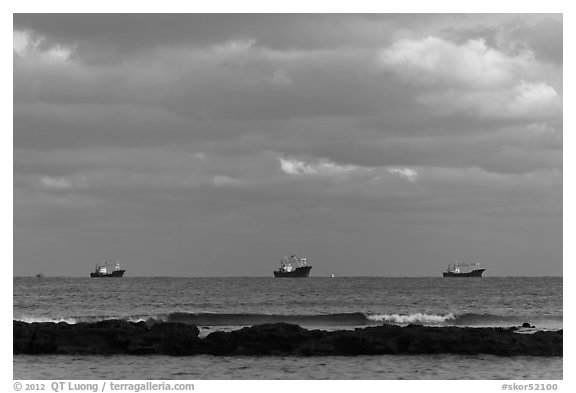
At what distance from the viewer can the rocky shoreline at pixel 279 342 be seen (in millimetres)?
37500

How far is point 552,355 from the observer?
3666 cm

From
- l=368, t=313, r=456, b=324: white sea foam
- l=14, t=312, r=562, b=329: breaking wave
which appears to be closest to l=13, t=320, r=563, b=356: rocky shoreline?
l=14, t=312, r=562, b=329: breaking wave

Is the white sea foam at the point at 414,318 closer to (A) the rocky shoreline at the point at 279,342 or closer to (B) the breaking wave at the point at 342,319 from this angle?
(B) the breaking wave at the point at 342,319

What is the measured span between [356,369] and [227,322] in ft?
114

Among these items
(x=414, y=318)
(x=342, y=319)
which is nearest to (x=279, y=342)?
(x=414, y=318)

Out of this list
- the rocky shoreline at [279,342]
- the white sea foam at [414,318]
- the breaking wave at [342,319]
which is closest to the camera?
the rocky shoreline at [279,342]

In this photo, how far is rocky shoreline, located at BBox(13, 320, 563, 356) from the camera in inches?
1476

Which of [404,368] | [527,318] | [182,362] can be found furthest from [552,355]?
[527,318]

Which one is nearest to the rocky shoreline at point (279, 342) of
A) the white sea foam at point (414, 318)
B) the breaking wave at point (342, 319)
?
the breaking wave at point (342, 319)

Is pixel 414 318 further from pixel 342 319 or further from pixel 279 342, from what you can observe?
pixel 279 342

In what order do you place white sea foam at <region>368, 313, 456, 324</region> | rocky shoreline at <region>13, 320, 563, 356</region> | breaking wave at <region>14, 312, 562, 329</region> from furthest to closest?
white sea foam at <region>368, 313, 456, 324</region> → breaking wave at <region>14, 312, 562, 329</region> → rocky shoreline at <region>13, 320, 563, 356</region>

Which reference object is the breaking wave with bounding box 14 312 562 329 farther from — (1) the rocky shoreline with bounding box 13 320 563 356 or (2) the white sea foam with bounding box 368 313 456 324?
(1) the rocky shoreline with bounding box 13 320 563 356

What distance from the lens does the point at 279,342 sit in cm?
3809

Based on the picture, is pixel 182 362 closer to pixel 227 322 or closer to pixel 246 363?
pixel 246 363
